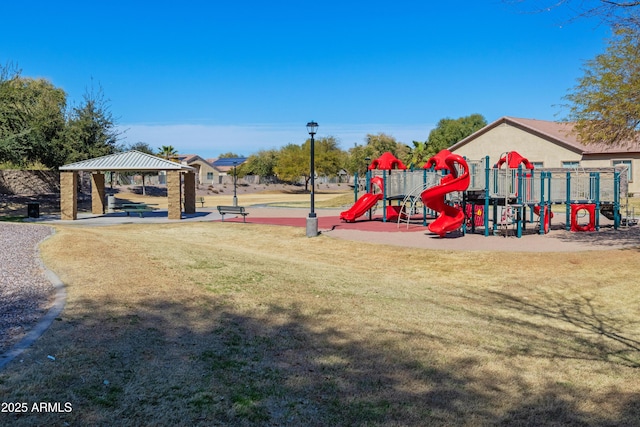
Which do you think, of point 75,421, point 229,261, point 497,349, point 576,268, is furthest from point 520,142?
point 75,421

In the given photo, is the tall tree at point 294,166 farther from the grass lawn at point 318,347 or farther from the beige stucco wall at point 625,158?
the grass lawn at point 318,347

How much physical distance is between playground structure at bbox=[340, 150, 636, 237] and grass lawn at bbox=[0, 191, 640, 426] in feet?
24.1

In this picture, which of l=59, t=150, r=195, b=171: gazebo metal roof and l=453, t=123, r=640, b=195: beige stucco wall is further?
l=453, t=123, r=640, b=195: beige stucco wall

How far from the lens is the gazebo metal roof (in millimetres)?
28328

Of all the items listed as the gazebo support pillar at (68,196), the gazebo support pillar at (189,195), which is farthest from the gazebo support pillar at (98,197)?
the gazebo support pillar at (189,195)

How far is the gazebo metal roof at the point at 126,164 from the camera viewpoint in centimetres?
2833

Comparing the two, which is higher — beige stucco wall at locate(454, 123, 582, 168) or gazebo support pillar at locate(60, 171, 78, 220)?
beige stucco wall at locate(454, 123, 582, 168)

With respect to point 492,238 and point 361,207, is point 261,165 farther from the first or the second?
point 492,238

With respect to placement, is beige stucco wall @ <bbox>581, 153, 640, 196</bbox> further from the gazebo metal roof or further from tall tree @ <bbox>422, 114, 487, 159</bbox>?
the gazebo metal roof

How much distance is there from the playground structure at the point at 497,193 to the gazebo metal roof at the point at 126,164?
32.2 ft

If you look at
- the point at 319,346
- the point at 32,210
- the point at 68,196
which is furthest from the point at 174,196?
the point at 319,346

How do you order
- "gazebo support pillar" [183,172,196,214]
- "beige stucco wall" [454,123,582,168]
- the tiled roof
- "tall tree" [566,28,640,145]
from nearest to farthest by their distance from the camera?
"tall tree" [566,28,640,145] → "gazebo support pillar" [183,172,196,214] → the tiled roof → "beige stucco wall" [454,123,582,168]

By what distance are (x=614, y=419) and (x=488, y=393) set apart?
119 cm

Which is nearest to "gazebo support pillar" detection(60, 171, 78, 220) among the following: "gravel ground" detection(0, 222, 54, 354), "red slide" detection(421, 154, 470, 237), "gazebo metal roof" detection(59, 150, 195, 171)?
"gazebo metal roof" detection(59, 150, 195, 171)
